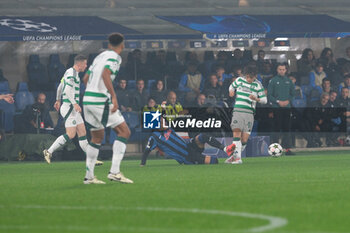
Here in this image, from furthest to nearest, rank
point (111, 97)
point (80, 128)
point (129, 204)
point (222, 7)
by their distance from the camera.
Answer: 1. point (222, 7)
2. point (80, 128)
3. point (111, 97)
4. point (129, 204)

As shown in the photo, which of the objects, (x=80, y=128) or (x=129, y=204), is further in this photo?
(x=80, y=128)

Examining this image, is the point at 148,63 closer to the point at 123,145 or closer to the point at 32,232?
the point at 123,145

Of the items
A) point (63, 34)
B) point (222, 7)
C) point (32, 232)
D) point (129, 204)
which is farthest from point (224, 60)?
point (32, 232)

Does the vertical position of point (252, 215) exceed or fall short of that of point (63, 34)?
it falls short

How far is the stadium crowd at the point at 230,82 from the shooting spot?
76.5 ft

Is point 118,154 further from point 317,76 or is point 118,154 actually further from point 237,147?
point 317,76

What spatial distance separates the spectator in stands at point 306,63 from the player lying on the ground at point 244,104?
8047 mm

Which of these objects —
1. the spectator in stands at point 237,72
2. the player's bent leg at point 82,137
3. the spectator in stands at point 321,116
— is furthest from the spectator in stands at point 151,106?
the player's bent leg at point 82,137

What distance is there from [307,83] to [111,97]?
14801 mm

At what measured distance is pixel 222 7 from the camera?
25.2 m

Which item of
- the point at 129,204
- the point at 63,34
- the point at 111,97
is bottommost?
the point at 129,204

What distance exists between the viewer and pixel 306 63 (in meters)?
26.4

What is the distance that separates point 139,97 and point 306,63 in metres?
5.86

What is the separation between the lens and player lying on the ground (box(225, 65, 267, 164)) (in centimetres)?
1803
